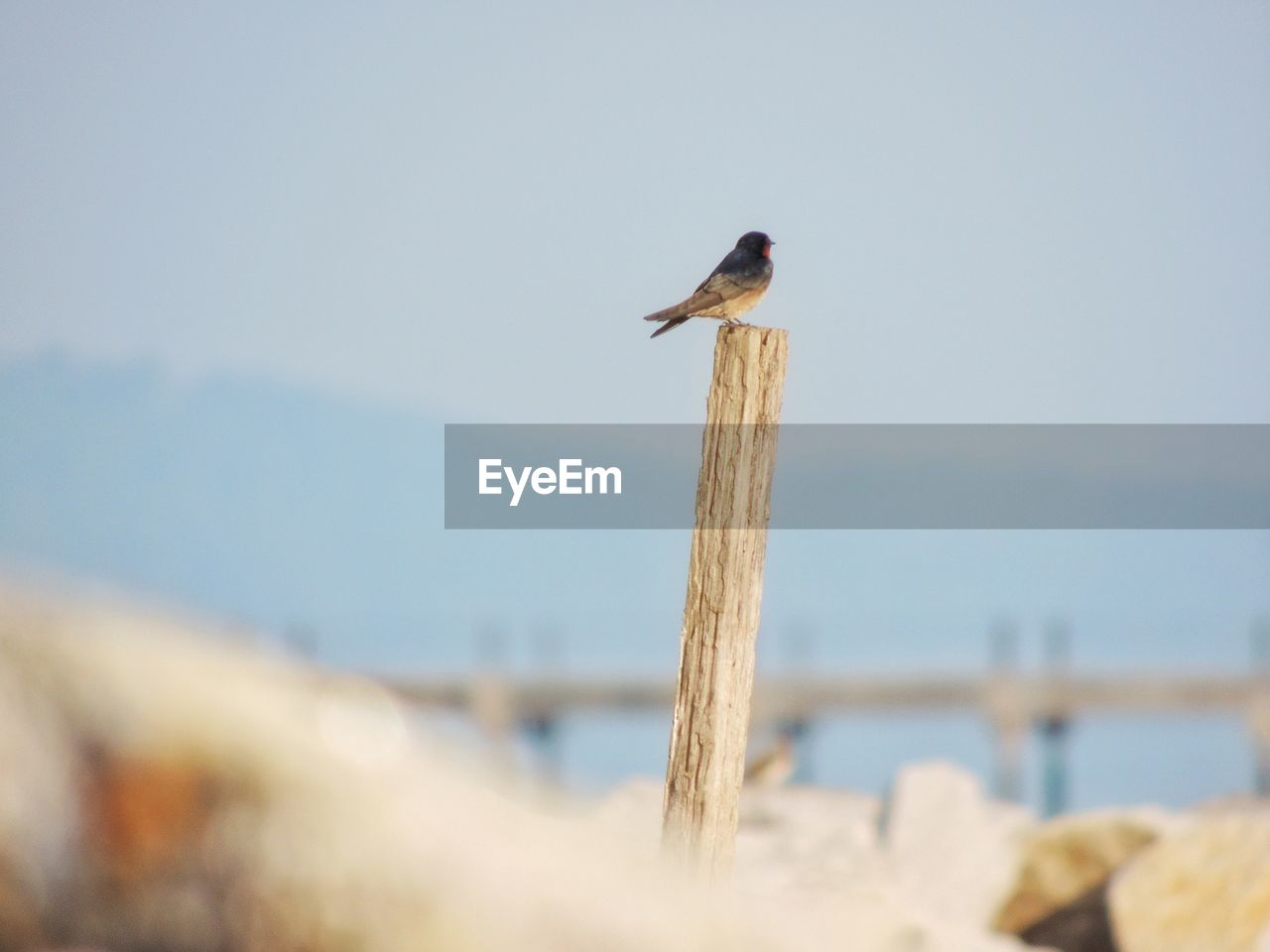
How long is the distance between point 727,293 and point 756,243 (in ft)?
1.45

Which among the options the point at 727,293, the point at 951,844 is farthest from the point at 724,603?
the point at 951,844

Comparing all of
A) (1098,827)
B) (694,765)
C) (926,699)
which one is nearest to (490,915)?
(694,765)

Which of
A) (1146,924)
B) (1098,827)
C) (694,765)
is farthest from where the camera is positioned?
(1098,827)

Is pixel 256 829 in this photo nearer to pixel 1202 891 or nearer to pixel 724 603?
pixel 724 603

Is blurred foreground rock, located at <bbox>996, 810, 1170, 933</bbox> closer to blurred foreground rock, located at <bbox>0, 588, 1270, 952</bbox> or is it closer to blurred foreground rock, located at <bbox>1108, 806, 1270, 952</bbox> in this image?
blurred foreground rock, located at <bbox>1108, 806, 1270, 952</bbox>

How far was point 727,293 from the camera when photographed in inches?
219

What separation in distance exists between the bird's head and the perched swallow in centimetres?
12

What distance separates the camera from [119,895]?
5.63ft

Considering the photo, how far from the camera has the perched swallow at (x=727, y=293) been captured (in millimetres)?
5559

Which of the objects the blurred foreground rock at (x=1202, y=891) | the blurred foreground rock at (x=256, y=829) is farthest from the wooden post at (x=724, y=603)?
the blurred foreground rock at (x=1202, y=891)

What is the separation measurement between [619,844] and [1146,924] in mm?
6477

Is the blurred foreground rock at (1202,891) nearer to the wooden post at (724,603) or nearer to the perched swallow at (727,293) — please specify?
the wooden post at (724,603)

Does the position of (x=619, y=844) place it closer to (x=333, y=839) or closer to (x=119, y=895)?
(x=333, y=839)

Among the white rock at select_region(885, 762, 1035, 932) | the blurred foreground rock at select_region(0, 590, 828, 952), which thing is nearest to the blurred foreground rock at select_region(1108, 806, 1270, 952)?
the white rock at select_region(885, 762, 1035, 932)
